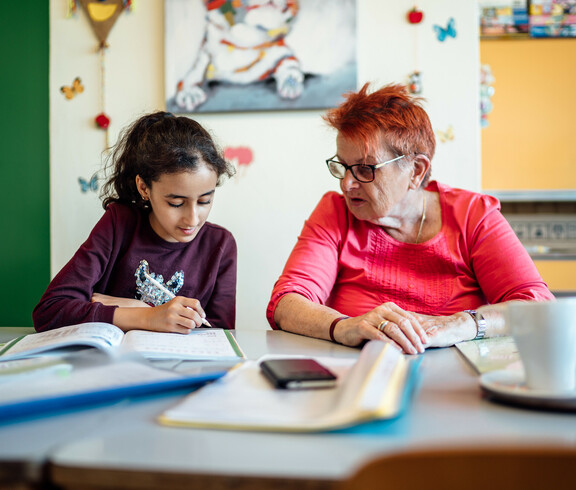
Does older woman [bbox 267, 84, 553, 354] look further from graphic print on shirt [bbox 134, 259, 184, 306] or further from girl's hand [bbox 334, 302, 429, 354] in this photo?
graphic print on shirt [bbox 134, 259, 184, 306]

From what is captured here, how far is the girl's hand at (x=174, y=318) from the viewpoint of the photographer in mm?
1185

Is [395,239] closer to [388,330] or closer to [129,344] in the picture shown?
[388,330]

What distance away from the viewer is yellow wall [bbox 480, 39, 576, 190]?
2908 millimetres

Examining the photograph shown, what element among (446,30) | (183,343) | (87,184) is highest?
(446,30)

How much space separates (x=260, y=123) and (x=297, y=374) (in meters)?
1.57

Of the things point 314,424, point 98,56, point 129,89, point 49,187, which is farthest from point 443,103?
point 314,424

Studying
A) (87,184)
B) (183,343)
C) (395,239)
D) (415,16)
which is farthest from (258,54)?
(183,343)

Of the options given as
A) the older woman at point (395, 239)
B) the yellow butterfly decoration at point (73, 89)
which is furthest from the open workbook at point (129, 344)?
the yellow butterfly decoration at point (73, 89)

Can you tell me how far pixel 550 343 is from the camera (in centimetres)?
64

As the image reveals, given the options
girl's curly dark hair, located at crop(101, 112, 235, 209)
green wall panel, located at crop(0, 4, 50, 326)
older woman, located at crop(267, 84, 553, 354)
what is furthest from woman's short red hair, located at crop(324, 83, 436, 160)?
green wall panel, located at crop(0, 4, 50, 326)

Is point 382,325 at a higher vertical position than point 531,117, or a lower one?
lower

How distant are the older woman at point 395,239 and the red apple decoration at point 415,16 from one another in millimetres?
672

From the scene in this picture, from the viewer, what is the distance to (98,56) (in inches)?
88.3

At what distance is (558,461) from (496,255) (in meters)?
0.88
